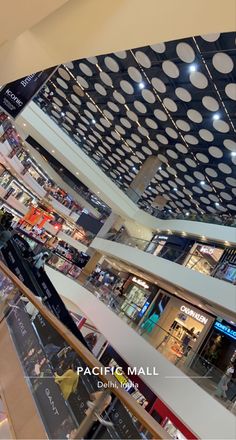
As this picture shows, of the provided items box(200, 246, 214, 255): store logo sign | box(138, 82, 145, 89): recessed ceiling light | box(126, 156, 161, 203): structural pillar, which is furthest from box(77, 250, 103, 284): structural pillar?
box(138, 82, 145, 89): recessed ceiling light

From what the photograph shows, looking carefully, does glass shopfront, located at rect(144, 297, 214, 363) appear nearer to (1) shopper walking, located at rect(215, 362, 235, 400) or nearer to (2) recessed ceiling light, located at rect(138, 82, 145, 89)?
(1) shopper walking, located at rect(215, 362, 235, 400)

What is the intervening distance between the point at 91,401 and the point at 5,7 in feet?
10.5

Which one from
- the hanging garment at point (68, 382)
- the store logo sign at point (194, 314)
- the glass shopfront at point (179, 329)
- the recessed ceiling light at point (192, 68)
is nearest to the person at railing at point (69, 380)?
the hanging garment at point (68, 382)

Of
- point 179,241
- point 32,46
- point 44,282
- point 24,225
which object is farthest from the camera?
point 24,225

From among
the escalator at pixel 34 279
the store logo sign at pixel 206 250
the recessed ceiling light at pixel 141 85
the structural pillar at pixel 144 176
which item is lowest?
the escalator at pixel 34 279

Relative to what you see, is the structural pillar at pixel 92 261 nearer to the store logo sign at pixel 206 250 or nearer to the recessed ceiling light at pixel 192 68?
the store logo sign at pixel 206 250

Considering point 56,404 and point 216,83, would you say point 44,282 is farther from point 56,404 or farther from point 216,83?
point 56,404

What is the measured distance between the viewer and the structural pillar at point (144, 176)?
17.7 meters

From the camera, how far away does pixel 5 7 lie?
11.1 ft

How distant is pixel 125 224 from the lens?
2181 cm

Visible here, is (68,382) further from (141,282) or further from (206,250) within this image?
(141,282)

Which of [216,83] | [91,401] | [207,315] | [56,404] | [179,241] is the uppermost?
[216,83]

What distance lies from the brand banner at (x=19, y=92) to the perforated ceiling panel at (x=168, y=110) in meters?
3.58

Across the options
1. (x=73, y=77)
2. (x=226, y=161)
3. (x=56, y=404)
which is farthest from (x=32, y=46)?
(x=73, y=77)
